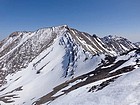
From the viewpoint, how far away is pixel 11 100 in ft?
269

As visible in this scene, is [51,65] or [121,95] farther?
[51,65]

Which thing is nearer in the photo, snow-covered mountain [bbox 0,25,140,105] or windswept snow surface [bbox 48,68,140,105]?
windswept snow surface [bbox 48,68,140,105]

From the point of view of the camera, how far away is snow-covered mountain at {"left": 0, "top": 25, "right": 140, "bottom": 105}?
203 feet

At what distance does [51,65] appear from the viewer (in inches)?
4695

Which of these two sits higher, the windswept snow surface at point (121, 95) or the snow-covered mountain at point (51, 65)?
the snow-covered mountain at point (51, 65)

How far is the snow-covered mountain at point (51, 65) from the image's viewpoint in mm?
61906

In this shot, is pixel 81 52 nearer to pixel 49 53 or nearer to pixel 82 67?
pixel 82 67

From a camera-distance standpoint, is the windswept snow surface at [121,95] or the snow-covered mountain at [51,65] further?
the snow-covered mountain at [51,65]

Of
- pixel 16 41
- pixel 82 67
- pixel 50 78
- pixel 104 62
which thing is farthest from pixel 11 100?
pixel 16 41

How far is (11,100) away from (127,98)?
62424mm

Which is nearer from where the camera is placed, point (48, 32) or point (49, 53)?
point (49, 53)

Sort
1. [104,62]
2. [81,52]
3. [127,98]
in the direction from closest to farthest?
1. [127,98]
2. [104,62]
3. [81,52]

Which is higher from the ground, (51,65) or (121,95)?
(51,65)

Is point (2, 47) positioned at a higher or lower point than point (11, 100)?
higher
